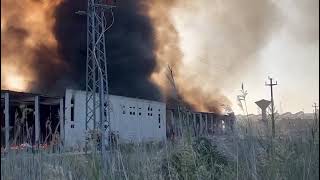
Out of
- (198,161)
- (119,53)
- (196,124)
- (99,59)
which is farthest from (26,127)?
(119,53)

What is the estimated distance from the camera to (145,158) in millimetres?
3416

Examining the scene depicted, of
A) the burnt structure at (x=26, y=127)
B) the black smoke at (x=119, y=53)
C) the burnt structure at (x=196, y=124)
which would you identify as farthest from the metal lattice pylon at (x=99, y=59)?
the black smoke at (x=119, y=53)

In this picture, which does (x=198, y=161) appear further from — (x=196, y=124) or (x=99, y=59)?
(x=99, y=59)

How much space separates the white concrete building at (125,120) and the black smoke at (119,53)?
4.76 meters

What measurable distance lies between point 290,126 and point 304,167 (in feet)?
2.16

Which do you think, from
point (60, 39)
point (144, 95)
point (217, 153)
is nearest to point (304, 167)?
point (217, 153)

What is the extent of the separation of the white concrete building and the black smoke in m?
4.76

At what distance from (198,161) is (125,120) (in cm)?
231

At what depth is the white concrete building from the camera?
4211 mm

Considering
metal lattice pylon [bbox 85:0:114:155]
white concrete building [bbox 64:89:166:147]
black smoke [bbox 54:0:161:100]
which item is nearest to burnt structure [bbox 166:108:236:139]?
white concrete building [bbox 64:89:166:147]

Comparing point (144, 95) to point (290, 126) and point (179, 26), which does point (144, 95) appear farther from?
point (290, 126)

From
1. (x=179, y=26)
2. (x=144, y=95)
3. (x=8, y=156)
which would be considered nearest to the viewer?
(x=8, y=156)

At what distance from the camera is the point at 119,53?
22.7m

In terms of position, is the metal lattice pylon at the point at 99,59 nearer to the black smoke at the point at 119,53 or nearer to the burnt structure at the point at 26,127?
the burnt structure at the point at 26,127
